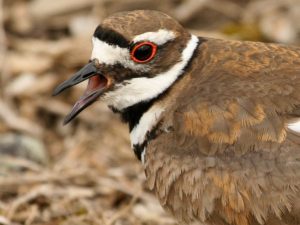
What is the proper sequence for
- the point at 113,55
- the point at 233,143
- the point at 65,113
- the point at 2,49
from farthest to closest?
1. the point at 2,49
2. the point at 65,113
3. the point at 113,55
4. the point at 233,143

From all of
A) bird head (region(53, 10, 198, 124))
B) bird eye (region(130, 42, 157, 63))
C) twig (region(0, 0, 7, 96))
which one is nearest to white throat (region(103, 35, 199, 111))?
bird head (region(53, 10, 198, 124))

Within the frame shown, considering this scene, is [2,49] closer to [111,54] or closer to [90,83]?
[90,83]

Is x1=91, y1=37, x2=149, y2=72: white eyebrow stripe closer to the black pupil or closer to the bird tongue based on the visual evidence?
the black pupil

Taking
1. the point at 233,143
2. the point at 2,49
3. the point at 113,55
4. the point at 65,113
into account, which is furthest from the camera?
the point at 2,49

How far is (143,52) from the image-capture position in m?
4.07

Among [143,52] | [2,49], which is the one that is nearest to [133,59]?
[143,52]

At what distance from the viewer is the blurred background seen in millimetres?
5074

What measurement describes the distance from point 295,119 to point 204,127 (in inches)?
17.6

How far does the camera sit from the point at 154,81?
4.13m

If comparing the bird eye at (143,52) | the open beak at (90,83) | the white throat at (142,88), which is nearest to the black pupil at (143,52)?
the bird eye at (143,52)

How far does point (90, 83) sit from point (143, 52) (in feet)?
1.20

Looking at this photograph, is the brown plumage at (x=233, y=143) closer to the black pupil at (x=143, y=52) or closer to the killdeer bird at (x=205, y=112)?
the killdeer bird at (x=205, y=112)

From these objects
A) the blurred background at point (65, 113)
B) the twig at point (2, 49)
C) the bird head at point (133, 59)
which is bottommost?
the blurred background at point (65, 113)

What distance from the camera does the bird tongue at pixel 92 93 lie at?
4160 mm
